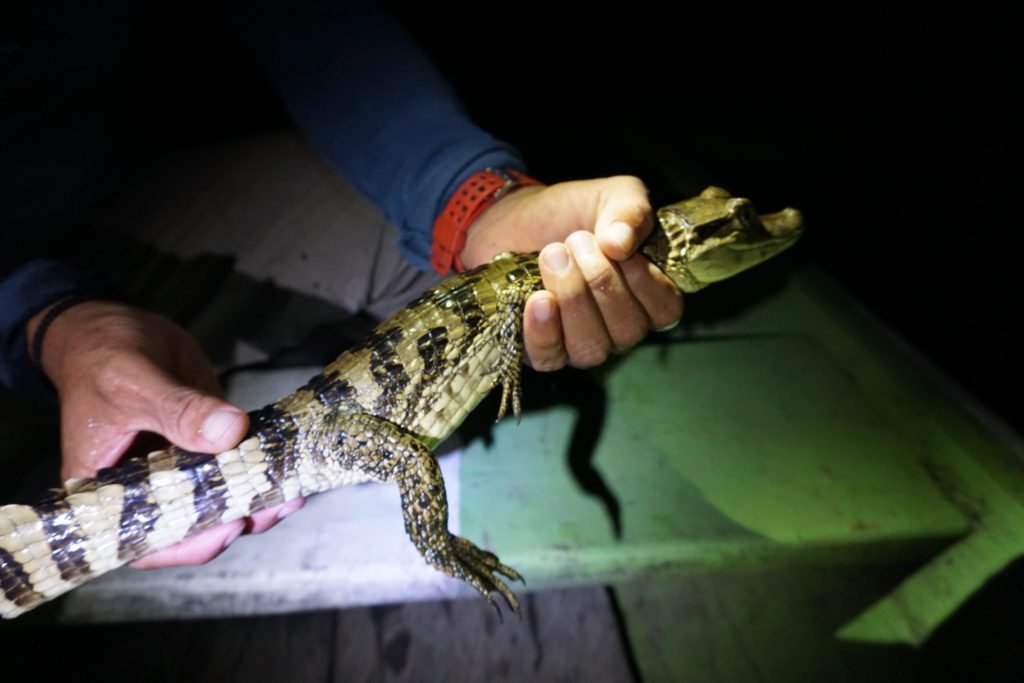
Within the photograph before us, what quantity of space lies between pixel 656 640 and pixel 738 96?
5.85 meters

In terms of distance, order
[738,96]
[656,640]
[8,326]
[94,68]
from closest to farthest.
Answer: [8,326], [94,68], [656,640], [738,96]

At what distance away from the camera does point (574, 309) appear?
1.52m

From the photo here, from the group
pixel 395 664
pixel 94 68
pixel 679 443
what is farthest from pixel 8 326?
pixel 679 443

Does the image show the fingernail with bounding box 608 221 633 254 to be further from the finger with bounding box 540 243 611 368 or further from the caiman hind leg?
the caiman hind leg

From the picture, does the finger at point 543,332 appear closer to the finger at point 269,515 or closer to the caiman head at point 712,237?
the caiman head at point 712,237

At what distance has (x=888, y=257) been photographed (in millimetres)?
4340

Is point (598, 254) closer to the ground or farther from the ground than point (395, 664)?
farther from the ground

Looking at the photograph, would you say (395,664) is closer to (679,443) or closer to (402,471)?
(402,471)

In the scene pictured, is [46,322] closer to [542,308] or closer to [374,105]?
[374,105]

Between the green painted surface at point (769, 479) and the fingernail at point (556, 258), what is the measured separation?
113 centimetres

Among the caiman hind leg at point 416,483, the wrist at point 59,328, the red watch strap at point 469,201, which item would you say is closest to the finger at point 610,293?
the red watch strap at point 469,201

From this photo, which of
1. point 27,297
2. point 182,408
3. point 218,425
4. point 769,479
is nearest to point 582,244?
point 218,425

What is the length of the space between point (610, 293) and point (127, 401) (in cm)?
165

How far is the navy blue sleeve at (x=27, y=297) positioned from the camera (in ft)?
5.89
